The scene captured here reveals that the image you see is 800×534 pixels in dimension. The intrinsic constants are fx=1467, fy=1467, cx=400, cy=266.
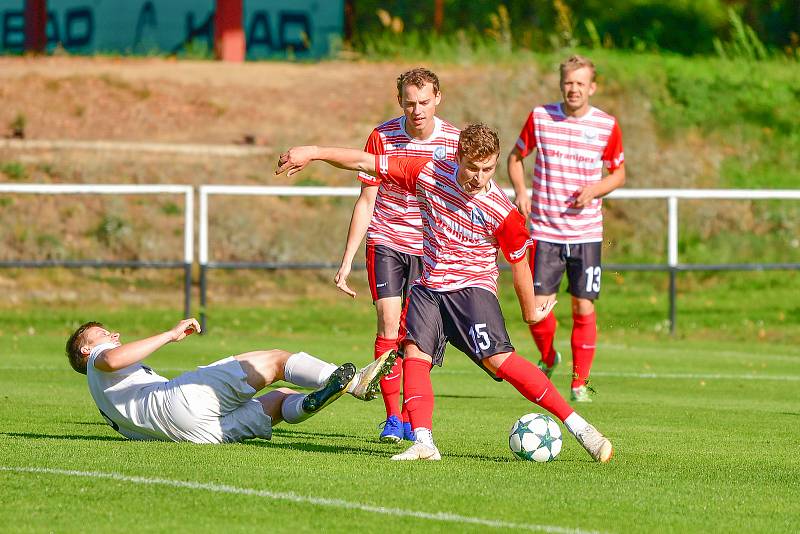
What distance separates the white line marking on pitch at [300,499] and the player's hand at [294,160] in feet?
5.07

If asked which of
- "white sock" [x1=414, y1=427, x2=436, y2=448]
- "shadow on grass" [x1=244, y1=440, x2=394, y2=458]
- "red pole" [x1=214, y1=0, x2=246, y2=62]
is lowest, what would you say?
"shadow on grass" [x1=244, y1=440, x2=394, y2=458]

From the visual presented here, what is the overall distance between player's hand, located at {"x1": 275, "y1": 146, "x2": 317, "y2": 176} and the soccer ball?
1.71m

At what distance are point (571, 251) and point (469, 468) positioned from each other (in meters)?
4.19

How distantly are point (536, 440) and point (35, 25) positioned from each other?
25.7 metres

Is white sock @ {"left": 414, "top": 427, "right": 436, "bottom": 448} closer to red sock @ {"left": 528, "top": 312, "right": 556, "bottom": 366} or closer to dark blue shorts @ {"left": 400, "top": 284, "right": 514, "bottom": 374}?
dark blue shorts @ {"left": 400, "top": 284, "right": 514, "bottom": 374}

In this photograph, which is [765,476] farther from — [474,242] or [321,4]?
[321,4]

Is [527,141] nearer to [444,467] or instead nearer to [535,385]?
[535,385]

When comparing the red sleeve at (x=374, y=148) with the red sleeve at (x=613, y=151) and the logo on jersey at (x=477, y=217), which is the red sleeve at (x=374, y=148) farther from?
the red sleeve at (x=613, y=151)

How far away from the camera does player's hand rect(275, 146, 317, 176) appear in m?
6.91

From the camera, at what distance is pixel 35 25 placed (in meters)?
30.9

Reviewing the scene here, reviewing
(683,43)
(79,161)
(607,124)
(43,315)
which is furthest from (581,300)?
(683,43)

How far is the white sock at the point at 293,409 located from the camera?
7829mm

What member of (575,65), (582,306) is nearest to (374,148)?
(575,65)

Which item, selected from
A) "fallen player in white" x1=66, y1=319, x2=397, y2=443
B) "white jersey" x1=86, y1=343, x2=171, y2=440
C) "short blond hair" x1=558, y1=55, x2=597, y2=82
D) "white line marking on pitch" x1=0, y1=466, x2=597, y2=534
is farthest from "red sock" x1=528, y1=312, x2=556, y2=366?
"white line marking on pitch" x1=0, y1=466, x2=597, y2=534
